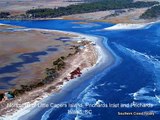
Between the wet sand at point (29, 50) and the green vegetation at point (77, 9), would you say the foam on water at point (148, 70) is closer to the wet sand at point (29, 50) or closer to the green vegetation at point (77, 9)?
the wet sand at point (29, 50)

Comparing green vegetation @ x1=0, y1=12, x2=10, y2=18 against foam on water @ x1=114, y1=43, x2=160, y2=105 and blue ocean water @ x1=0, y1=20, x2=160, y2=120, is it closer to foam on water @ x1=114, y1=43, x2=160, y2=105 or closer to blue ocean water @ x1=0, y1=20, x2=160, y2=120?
blue ocean water @ x1=0, y1=20, x2=160, y2=120

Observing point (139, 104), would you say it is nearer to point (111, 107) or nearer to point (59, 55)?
point (111, 107)

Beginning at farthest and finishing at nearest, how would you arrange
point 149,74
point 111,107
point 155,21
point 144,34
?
point 155,21
point 144,34
point 149,74
point 111,107

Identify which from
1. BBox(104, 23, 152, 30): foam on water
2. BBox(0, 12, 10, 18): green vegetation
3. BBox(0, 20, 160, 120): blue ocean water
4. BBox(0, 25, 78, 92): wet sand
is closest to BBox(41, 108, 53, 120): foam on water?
BBox(0, 20, 160, 120): blue ocean water

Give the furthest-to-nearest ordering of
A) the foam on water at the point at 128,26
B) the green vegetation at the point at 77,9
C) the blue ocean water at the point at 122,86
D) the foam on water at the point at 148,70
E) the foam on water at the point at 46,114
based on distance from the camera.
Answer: the green vegetation at the point at 77,9
the foam on water at the point at 128,26
the foam on water at the point at 148,70
the blue ocean water at the point at 122,86
the foam on water at the point at 46,114

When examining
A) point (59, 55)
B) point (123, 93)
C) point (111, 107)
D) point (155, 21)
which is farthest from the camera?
point (155, 21)

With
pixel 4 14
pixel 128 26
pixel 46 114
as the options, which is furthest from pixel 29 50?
pixel 4 14

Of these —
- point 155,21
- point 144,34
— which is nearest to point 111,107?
point 144,34

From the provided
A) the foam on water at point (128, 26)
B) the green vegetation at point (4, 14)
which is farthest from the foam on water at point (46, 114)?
the green vegetation at point (4, 14)

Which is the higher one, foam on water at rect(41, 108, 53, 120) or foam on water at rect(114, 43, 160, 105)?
foam on water at rect(114, 43, 160, 105)

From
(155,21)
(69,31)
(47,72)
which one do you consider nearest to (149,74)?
(47,72)

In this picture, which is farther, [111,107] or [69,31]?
[69,31]
